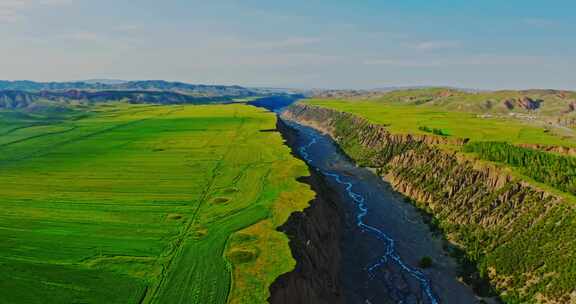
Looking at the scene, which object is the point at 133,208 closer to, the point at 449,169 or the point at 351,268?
the point at 351,268

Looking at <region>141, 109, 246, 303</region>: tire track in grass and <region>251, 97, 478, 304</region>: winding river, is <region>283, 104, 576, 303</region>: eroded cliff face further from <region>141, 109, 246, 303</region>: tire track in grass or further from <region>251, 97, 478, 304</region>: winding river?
<region>141, 109, 246, 303</region>: tire track in grass

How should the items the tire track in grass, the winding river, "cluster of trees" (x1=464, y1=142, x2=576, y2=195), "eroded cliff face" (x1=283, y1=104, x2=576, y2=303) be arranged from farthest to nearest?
"cluster of trees" (x1=464, y1=142, x2=576, y2=195)
the winding river
"eroded cliff face" (x1=283, y1=104, x2=576, y2=303)
the tire track in grass

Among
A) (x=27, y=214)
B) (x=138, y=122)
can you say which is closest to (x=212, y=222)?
(x=27, y=214)

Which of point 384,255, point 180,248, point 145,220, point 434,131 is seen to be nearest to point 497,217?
point 384,255

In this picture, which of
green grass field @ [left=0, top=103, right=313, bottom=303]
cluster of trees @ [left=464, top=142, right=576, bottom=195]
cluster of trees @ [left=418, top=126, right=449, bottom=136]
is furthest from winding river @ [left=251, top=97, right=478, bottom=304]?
cluster of trees @ [left=418, top=126, right=449, bottom=136]

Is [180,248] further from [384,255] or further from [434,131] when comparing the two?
[434,131]

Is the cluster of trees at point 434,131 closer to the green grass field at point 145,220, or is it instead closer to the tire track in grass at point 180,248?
the green grass field at point 145,220
